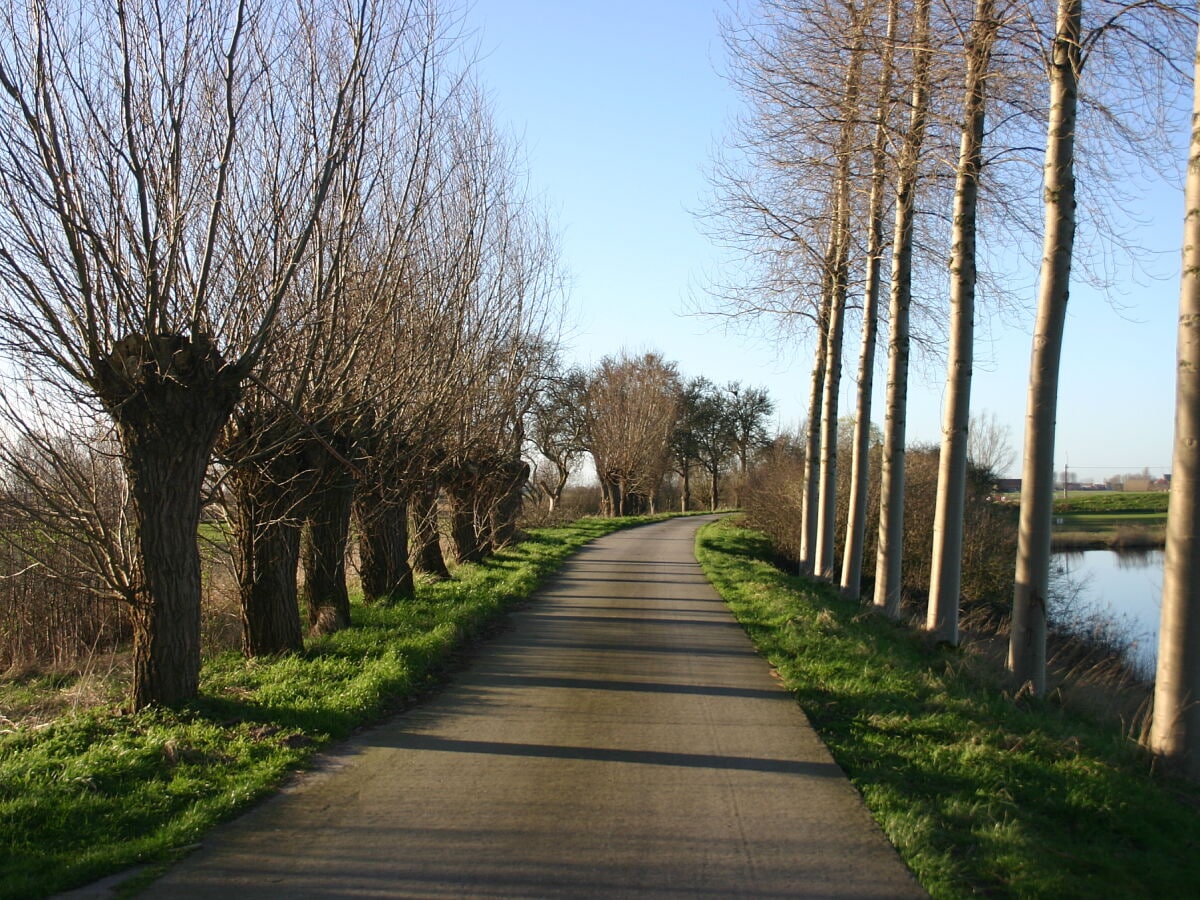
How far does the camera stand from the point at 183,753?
6.21m

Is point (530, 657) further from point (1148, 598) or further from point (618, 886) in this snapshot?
point (1148, 598)

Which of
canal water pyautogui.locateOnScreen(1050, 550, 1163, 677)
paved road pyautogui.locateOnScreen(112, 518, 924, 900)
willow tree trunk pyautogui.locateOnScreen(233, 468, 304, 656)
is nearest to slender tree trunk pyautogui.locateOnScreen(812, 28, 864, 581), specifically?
canal water pyautogui.locateOnScreen(1050, 550, 1163, 677)

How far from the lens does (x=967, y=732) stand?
7.06 meters

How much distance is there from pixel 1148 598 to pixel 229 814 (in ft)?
79.8

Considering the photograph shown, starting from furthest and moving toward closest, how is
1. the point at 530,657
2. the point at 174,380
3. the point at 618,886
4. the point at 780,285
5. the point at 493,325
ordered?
the point at 780,285, the point at 493,325, the point at 530,657, the point at 174,380, the point at 618,886

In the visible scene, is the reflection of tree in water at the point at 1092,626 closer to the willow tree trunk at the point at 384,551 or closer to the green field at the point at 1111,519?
the willow tree trunk at the point at 384,551

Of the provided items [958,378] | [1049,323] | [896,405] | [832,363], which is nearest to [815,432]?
[832,363]

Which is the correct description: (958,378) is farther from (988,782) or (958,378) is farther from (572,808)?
(572,808)

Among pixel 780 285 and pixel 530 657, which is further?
pixel 780 285

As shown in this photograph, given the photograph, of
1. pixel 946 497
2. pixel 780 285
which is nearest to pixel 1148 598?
pixel 780 285

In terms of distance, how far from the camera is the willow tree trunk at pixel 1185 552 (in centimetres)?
671

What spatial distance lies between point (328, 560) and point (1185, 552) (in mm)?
9286

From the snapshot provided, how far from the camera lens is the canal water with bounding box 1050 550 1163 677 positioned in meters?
17.5

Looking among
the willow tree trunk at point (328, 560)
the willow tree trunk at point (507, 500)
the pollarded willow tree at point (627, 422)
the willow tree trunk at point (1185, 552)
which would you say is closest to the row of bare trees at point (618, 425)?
the pollarded willow tree at point (627, 422)
